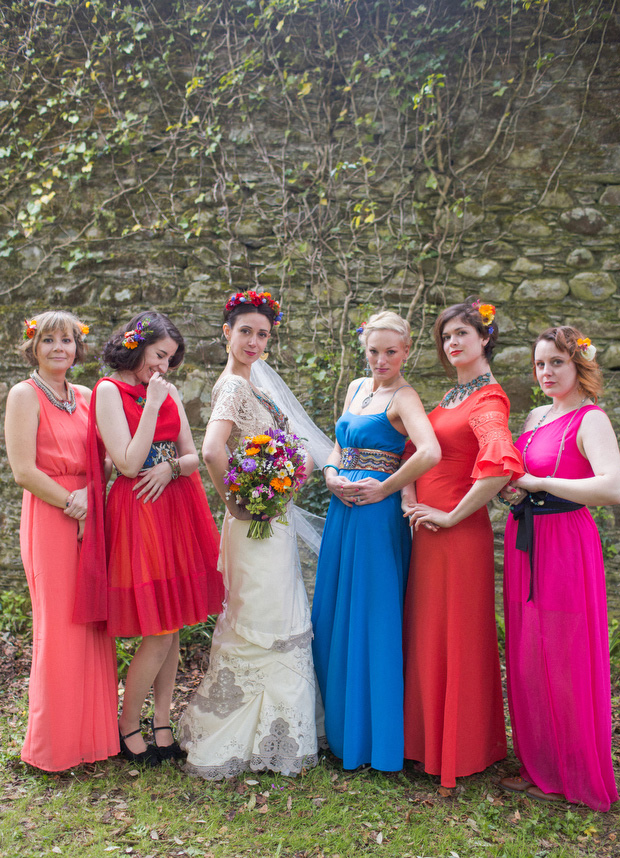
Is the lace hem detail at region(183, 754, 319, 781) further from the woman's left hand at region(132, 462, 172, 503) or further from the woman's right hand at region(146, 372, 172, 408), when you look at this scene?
the woman's right hand at region(146, 372, 172, 408)

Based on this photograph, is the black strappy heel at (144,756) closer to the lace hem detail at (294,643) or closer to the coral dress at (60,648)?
the coral dress at (60,648)

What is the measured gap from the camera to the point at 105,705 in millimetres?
2887

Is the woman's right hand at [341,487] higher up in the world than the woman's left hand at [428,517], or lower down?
higher up

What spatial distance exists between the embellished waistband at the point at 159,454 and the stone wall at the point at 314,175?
1.97 m

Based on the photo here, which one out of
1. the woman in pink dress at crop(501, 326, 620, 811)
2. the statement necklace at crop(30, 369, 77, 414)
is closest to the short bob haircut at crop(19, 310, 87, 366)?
the statement necklace at crop(30, 369, 77, 414)

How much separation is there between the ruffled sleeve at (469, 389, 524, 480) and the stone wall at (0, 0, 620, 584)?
199cm

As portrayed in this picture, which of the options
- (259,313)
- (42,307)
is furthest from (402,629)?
(42,307)

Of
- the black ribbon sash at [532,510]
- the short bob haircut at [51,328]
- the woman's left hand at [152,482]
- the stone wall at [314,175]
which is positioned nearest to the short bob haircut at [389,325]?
the black ribbon sash at [532,510]

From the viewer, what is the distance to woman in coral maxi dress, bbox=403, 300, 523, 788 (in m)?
2.76

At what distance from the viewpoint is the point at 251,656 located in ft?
9.41

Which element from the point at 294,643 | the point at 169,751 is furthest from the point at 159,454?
the point at 169,751

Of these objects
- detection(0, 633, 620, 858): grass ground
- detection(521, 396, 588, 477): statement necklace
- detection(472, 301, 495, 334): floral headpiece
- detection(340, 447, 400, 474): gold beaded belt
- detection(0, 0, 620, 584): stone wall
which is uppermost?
detection(0, 0, 620, 584): stone wall

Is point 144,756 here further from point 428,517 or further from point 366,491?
point 428,517

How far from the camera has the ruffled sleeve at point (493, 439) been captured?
8.52ft
